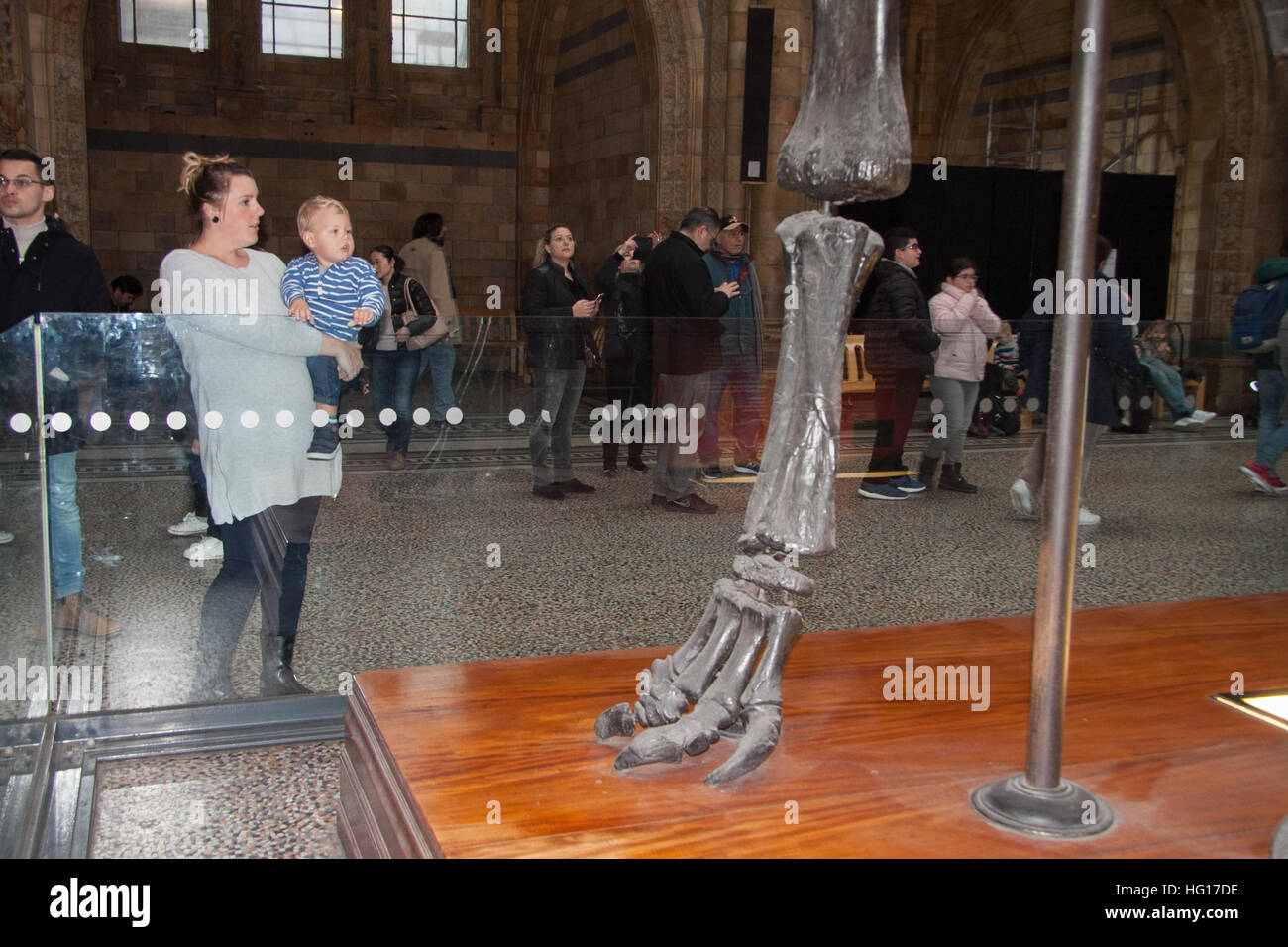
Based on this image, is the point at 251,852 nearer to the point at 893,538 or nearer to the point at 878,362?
the point at 893,538

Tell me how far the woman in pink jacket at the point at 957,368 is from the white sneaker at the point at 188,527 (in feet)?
14.8

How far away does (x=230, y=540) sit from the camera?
3.22 meters

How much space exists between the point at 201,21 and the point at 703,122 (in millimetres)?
7884

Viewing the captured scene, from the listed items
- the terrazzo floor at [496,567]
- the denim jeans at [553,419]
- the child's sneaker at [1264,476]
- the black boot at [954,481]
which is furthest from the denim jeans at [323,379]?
the child's sneaker at [1264,476]

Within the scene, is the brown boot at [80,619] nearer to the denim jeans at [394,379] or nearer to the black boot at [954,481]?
the denim jeans at [394,379]

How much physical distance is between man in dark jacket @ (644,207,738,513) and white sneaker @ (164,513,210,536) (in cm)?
284

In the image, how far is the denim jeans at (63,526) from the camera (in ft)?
10.1

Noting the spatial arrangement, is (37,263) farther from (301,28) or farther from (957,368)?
(301,28)

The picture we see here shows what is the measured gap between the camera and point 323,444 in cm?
329

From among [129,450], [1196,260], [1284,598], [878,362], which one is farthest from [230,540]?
[1196,260]

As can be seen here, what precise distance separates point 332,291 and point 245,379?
0.37 metres

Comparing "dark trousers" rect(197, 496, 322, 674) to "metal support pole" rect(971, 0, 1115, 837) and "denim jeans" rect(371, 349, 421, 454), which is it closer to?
"denim jeans" rect(371, 349, 421, 454)

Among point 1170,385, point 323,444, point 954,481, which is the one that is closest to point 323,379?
point 323,444

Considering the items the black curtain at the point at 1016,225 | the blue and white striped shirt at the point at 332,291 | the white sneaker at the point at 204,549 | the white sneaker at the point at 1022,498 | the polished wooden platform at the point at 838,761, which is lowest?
the white sneaker at the point at 1022,498
